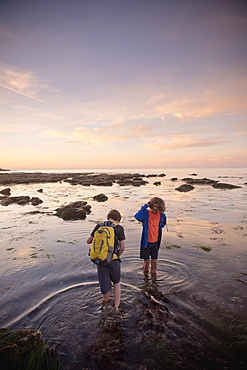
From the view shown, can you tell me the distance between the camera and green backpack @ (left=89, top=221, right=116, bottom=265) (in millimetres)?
4633

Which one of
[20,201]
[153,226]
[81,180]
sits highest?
[153,226]

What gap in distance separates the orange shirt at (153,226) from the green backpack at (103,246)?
2068 millimetres

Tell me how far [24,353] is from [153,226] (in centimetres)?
437

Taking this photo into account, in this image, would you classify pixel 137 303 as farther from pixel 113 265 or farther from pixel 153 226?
pixel 153 226

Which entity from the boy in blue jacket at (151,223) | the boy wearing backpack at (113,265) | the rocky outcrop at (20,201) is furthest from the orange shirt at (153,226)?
the rocky outcrop at (20,201)

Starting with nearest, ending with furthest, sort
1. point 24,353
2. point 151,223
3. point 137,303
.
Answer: point 24,353 < point 137,303 < point 151,223

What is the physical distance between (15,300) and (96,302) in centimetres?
211

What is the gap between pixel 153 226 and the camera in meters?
6.58

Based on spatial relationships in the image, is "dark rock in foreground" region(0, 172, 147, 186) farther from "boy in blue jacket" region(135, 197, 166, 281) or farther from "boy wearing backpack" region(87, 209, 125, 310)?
"boy wearing backpack" region(87, 209, 125, 310)

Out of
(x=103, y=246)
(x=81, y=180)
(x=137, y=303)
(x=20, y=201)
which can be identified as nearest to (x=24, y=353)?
(x=103, y=246)

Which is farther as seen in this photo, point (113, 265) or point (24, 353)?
point (113, 265)

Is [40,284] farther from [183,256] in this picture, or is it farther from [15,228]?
[15,228]

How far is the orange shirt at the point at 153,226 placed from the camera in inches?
258

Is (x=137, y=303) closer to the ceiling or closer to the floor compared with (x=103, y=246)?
closer to the floor
